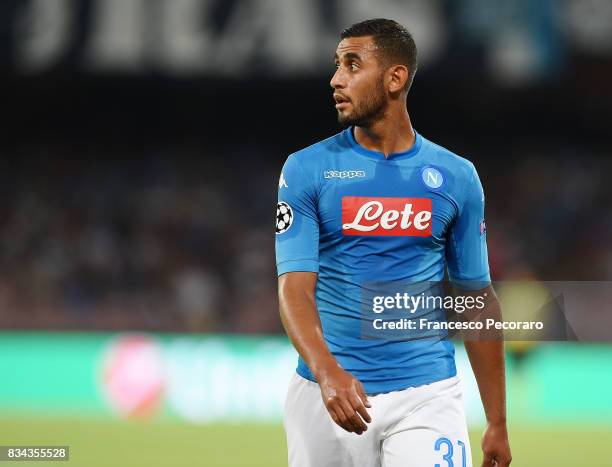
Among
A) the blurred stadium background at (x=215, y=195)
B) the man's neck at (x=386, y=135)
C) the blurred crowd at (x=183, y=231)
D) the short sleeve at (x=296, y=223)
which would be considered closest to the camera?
the short sleeve at (x=296, y=223)

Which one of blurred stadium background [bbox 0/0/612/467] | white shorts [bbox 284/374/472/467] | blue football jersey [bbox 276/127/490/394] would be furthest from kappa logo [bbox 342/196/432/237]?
blurred stadium background [bbox 0/0/612/467]

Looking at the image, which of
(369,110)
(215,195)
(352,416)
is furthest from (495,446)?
(215,195)

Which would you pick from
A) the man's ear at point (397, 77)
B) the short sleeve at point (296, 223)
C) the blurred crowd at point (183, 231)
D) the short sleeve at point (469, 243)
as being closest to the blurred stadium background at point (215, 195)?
the blurred crowd at point (183, 231)

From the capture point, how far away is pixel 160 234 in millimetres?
14898

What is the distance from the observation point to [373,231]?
10.7ft

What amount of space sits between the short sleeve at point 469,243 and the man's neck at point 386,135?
0.79ft

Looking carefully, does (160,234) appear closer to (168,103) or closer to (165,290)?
(165,290)

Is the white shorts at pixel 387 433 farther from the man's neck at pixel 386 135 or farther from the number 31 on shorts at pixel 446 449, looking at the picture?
the man's neck at pixel 386 135

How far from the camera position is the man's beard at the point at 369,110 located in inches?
129

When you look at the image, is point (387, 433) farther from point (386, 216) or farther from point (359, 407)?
point (386, 216)

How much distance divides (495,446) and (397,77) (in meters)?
1.16

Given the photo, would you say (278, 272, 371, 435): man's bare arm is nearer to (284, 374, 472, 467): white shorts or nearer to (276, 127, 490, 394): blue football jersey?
(276, 127, 490, 394): blue football jersey

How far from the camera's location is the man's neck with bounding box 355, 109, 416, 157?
3.38 metres

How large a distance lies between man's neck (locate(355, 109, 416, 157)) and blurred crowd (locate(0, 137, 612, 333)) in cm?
903
